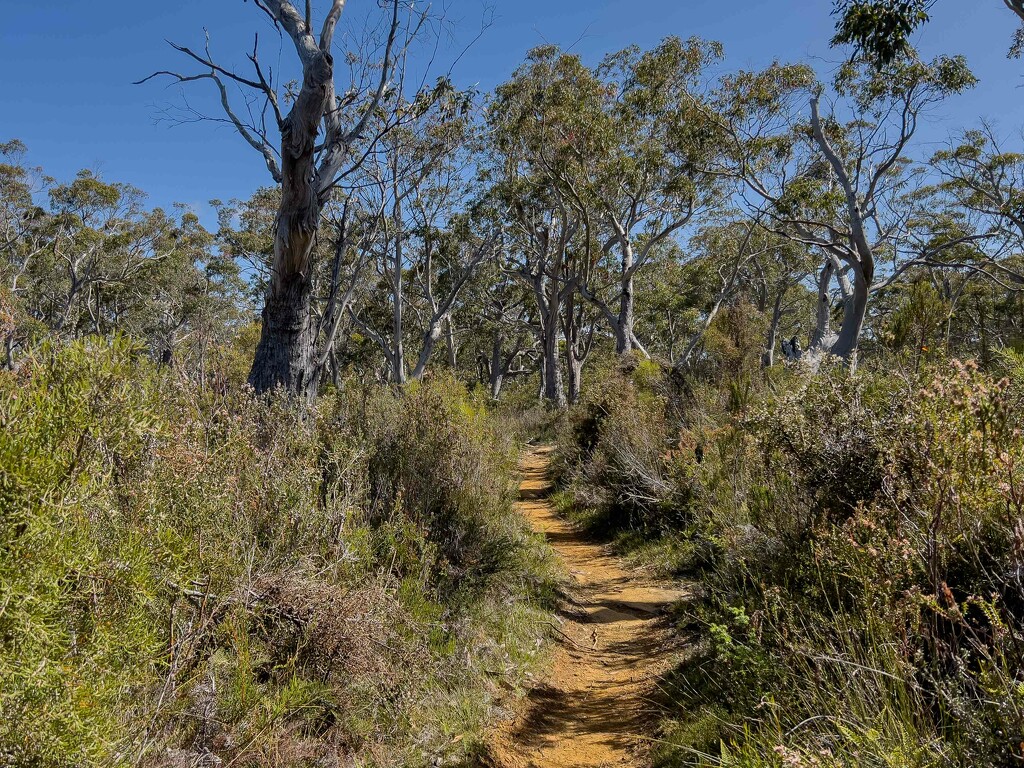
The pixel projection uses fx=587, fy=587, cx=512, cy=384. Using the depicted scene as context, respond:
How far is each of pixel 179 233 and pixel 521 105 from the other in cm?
1939

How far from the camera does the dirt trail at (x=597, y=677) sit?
10.3 feet

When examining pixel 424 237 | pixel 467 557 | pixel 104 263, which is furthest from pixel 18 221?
pixel 467 557

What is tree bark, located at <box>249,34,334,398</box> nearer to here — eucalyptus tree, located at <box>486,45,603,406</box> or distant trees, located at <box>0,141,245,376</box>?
eucalyptus tree, located at <box>486,45,603,406</box>

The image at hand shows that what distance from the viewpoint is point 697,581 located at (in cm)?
495

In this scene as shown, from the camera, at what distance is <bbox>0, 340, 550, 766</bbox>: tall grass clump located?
1392mm

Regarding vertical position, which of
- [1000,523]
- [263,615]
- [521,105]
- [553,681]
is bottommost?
[553,681]

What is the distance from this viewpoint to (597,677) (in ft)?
13.1

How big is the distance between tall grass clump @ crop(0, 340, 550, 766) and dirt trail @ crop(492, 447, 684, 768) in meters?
0.26

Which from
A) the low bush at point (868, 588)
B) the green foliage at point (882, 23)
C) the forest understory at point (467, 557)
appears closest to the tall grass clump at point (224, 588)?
the forest understory at point (467, 557)

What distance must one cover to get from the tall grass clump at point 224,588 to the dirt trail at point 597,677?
0.26m

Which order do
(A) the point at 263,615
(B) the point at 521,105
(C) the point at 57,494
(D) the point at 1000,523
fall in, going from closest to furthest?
(C) the point at 57,494, (D) the point at 1000,523, (A) the point at 263,615, (B) the point at 521,105

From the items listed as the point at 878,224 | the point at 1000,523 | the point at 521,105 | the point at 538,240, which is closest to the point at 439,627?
the point at 1000,523

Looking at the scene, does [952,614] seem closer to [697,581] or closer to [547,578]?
[697,581]

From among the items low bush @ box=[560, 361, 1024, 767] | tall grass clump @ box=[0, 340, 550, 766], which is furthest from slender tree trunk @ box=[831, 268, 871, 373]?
tall grass clump @ box=[0, 340, 550, 766]
